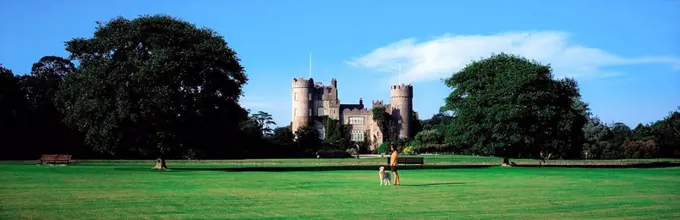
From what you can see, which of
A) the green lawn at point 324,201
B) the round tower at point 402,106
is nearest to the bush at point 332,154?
the round tower at point 402,106

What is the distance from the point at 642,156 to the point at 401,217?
7121 centimetres

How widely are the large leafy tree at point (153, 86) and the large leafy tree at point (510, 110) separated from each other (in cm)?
1520

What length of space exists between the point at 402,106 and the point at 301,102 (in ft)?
52.8

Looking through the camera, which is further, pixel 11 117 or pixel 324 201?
pixel 11 117

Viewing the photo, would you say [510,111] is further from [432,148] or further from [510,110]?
[432,148]

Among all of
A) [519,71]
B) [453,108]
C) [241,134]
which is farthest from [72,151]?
[519,71]

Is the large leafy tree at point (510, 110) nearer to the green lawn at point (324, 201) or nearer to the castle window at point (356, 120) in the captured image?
the green lawn at point (324, 201)

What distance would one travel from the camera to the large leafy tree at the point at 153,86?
3628cm

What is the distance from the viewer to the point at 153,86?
36.6 meters

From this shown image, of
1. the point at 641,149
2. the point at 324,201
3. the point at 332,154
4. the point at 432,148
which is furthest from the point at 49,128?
the point at 641,149

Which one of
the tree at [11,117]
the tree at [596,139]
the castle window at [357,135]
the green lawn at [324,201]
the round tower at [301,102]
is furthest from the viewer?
the round tower at [301,102]

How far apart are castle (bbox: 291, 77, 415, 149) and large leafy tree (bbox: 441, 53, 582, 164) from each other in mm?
73207

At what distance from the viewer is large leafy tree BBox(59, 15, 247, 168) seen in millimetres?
36281

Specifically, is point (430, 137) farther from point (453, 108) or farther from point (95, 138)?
point (95, 138)
